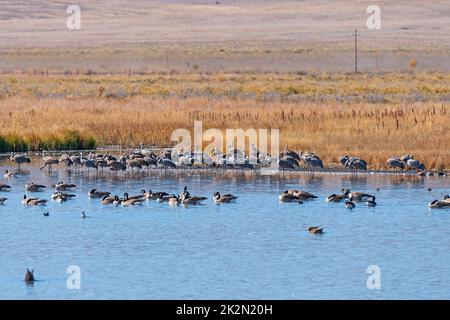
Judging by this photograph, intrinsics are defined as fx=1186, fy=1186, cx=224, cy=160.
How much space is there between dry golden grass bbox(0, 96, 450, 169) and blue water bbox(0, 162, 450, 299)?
3.37m

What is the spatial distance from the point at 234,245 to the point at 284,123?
15.1m

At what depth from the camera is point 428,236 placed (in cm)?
2000

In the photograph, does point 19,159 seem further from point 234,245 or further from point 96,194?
point 234,245

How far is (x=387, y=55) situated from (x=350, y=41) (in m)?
17.1

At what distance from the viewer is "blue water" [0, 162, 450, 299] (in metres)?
16.2

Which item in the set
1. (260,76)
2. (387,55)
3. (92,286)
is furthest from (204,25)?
(92,286)

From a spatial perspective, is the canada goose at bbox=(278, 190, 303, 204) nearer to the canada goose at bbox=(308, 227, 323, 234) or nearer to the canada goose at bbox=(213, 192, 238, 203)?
the canada goose at bbox=(213, 192, 238, 203)

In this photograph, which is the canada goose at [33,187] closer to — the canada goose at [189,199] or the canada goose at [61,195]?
the canada goose at [61,195]

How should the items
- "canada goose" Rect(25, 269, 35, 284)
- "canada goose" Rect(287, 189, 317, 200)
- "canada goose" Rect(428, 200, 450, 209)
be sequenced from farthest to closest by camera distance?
"canada goose" Rect(287, 189, 317, 200) → "canada goose" Rect(428, 200, 450, 209) → "canada goose" Rect(25, 269, 35, 284)

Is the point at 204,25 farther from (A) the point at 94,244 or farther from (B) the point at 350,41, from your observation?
(A) the point at 94,244

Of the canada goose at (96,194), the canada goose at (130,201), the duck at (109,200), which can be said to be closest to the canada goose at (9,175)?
the canada goose at (96,194)

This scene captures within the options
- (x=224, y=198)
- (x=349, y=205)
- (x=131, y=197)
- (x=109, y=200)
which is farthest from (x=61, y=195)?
(x=349, y=205)

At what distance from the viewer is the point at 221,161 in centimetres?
2922

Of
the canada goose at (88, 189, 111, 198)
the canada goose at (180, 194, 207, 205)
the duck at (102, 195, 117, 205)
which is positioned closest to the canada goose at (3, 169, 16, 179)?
the canada goose at (88, 189, 111, 198)
